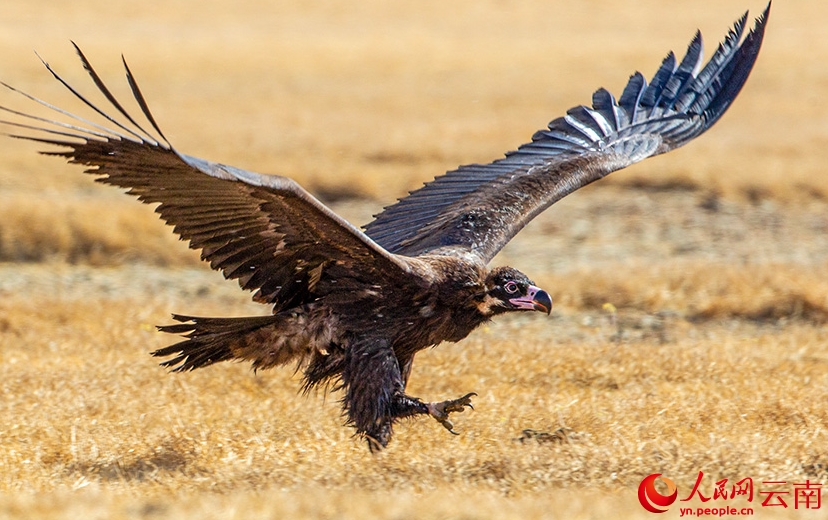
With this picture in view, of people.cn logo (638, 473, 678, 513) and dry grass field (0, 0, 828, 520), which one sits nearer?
people.cn logo (638, 473, 678, 513)

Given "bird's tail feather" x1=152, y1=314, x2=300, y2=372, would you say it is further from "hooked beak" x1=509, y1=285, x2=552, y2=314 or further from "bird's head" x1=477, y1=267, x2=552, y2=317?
"hooked beak" x1=509, y1=285, x2=552, y2=314

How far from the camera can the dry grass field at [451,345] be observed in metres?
4.96

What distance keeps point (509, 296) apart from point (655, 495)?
1.28 metres

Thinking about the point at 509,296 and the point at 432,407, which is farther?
the point at 509,296

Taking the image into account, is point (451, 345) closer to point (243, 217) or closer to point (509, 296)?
point (509, 296)

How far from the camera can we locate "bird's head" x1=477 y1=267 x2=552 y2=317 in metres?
5.59

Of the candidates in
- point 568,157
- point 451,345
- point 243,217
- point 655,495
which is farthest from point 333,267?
point 451,345

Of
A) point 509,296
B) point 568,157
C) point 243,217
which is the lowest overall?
point 243,217

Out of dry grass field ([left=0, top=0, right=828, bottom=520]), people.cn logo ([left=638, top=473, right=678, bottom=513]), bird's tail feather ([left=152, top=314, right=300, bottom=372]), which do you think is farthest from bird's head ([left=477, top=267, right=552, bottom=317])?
people.cn logo ([left=638, top=473, right=678, bottom=513])

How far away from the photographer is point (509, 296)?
561 centimetres

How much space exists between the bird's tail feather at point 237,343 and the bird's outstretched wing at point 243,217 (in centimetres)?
15

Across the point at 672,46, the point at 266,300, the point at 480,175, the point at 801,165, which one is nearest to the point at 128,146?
the point at 266,300

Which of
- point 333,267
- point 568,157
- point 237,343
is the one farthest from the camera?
point 568,157

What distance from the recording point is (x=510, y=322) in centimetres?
867
